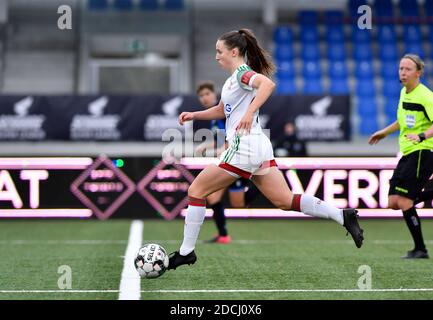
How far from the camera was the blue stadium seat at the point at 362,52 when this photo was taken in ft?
83.0

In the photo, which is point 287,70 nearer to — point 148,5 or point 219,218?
point 148,5

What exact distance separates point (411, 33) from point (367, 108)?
326 centimetres

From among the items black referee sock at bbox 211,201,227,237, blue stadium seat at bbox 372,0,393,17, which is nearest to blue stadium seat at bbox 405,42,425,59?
blue stadium seat at bbox 372,0,393,17

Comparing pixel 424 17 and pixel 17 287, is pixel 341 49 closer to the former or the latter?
pixel 424 17

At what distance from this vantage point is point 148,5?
24938mm

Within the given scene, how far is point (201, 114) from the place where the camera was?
7844mm

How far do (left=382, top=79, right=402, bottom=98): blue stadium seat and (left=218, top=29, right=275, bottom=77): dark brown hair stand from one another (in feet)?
57.2

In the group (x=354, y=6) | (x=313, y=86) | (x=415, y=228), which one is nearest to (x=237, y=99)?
(x=415, y=228)

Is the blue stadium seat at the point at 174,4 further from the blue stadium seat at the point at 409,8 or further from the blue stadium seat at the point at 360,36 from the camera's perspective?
the blue stadium seat at the point at 409,8

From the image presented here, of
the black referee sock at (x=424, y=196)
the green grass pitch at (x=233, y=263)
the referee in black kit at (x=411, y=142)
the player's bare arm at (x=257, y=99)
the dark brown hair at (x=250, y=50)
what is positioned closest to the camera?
the green grass pitch at (x=233, y=263)

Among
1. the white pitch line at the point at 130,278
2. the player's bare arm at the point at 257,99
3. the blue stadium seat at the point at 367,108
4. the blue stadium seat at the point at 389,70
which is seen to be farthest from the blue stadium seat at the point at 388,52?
the player's bare arm at the point at 257,99

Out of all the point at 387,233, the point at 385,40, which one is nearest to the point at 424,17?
the point at 385,40

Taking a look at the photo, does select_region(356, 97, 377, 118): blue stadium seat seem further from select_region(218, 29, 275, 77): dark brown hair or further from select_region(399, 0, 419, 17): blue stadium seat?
select_region(218, 29, 275, 77): dark brown hair

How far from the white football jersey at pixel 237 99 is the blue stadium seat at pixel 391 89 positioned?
1763 centimetres
